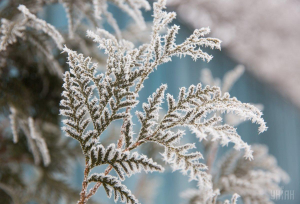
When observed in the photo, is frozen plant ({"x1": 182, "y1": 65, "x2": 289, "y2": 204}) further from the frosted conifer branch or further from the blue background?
the blue background

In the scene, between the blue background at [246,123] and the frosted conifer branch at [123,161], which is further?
the blue background at [246,123]

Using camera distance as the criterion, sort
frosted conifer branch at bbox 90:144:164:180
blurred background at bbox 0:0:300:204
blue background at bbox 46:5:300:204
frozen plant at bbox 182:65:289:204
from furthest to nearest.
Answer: blue background at bbox 46:5:300:204 < blurred background at bbox 0:0:300:204 < frozen plant at bbox 182:65:289:204 < frosted conifer branch at bbox 90:144:164:180

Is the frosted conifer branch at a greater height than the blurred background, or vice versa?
the blurred background

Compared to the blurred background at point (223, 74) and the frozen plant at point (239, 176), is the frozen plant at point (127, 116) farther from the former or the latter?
the blurred background at point (223, 74)

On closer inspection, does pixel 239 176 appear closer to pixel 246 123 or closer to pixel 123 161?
pixel 123 161

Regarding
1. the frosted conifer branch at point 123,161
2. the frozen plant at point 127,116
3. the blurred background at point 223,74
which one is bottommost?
the frosted conifer branch at point 123,161

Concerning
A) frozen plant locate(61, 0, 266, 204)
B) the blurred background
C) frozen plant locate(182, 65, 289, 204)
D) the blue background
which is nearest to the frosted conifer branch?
frozen plant locate(61, 0, 266, 204)

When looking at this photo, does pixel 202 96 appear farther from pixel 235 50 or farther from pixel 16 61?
pixel 235 50

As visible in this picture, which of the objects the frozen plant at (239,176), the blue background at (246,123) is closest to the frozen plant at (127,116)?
the frozen plant at (239,176)

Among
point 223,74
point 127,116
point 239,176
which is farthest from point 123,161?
point 223,74
